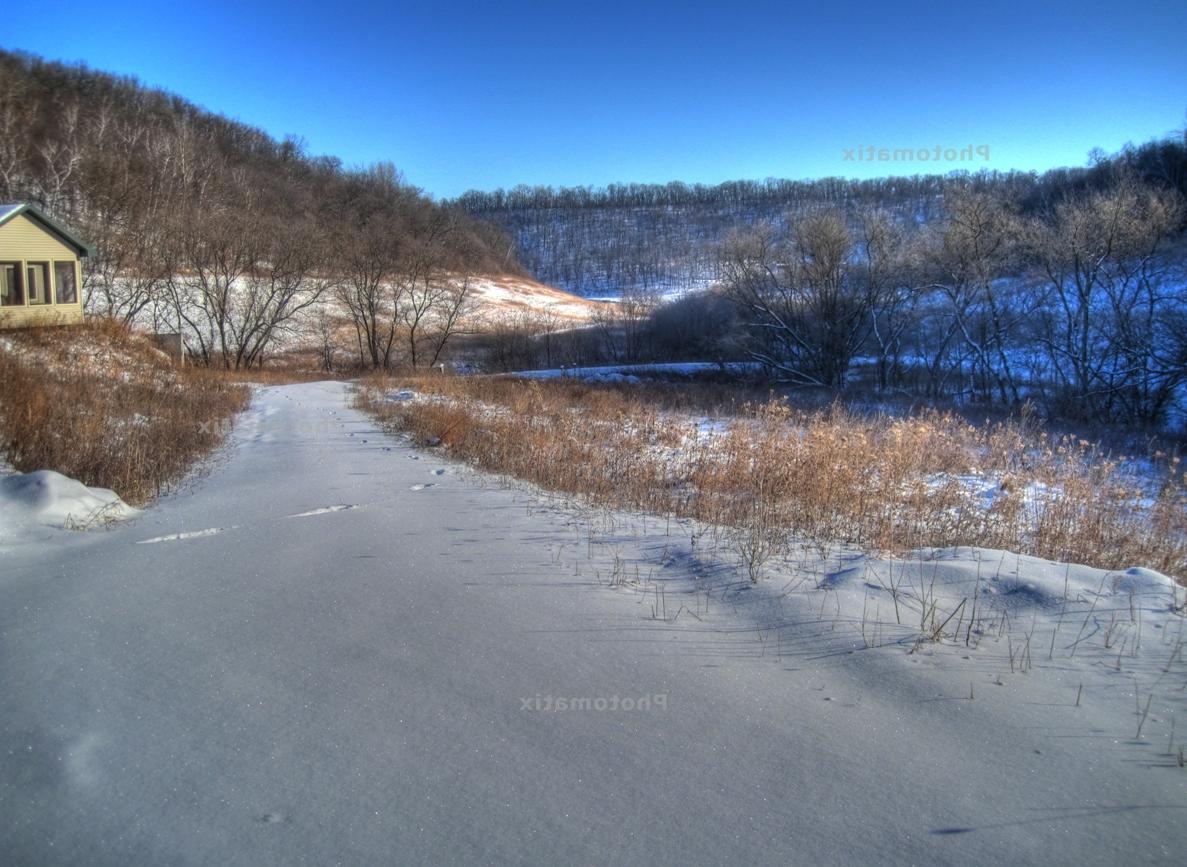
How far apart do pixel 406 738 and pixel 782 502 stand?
16.1 ft

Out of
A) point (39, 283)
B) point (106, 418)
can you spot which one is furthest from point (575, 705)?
point (39, 283)

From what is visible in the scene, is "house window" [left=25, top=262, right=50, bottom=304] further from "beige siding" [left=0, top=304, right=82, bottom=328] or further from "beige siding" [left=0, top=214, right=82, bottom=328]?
"beige siding" [left=0, top=304, right=82, bottom=328]

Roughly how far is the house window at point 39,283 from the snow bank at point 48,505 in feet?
79.8

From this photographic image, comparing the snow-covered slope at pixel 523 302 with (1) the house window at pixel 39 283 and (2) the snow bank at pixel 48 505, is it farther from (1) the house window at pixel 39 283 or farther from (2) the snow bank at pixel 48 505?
(2) the snow bank at pixel 48 505

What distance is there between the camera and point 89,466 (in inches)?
282

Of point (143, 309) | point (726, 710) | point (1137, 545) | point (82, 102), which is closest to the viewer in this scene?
point (726, 710)

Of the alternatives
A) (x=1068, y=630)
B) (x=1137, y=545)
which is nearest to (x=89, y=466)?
(x=1068, y=630)

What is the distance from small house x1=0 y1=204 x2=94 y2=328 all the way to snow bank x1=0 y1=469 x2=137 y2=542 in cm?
2084

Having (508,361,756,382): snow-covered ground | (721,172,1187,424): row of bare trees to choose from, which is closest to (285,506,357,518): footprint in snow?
(721,172,1187,424): row of bare trees

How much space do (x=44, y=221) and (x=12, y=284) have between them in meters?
2.41

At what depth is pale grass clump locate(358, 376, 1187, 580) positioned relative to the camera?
591 centimetres

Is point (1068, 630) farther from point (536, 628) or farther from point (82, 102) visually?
point (82, 102)

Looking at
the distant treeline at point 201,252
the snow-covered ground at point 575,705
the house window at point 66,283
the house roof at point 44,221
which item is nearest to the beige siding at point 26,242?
the house roof at point 44,221

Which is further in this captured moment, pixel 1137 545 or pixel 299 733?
pixel 1137 545
